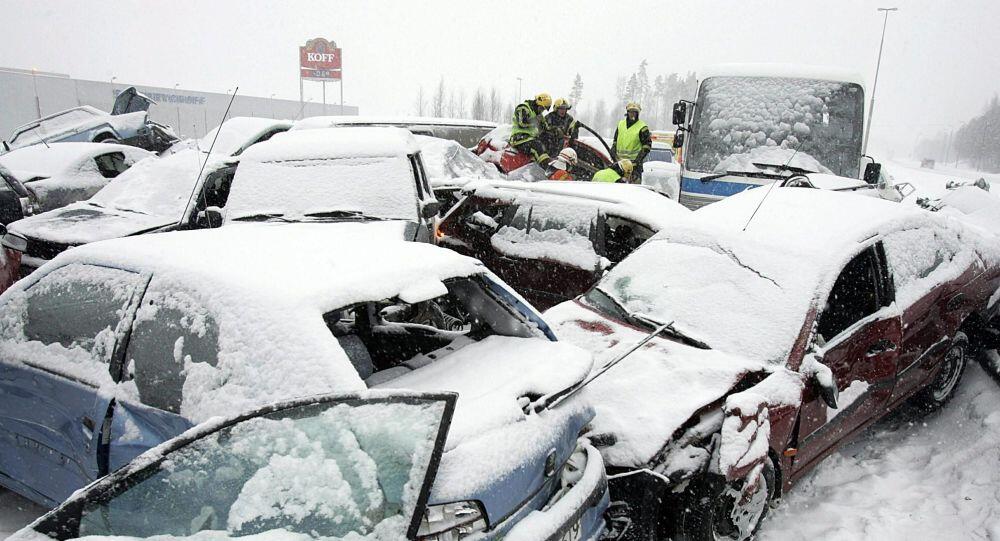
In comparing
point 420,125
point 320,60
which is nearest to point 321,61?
point 320,60

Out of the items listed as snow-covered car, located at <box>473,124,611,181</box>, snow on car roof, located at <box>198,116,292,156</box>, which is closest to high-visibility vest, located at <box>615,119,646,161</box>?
snow-covered car, located at <box>473,124,611,181</box>

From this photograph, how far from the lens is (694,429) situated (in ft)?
10.1

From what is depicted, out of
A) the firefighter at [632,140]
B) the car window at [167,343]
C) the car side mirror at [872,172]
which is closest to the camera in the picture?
the car window at [167,343]

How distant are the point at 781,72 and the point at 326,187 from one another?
576 centimetres

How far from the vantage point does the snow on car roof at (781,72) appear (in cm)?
795

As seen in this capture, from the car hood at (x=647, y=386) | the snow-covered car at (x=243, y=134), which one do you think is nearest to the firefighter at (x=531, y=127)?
the snow-covered car at (x=243, y=134)

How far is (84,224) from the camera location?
20.2 ft

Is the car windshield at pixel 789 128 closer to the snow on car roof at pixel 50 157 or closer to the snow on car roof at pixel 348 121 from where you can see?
the snow on car roof at pixel 348 121

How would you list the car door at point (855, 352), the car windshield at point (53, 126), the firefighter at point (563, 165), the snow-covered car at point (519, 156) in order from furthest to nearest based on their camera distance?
the car windshield at point (53, 126) < the snow-covered car at point (519, 156) < the firefighter at point (563, 165) < the car door at point (855, 352)

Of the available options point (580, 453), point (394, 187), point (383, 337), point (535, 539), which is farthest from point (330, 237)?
point (394, 187)

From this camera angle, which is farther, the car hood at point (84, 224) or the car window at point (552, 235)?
the car hood at point (84, 224)

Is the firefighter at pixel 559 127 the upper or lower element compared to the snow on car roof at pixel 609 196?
upper

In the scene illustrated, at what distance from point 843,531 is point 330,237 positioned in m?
2.97

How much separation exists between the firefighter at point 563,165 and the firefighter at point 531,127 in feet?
1.73
